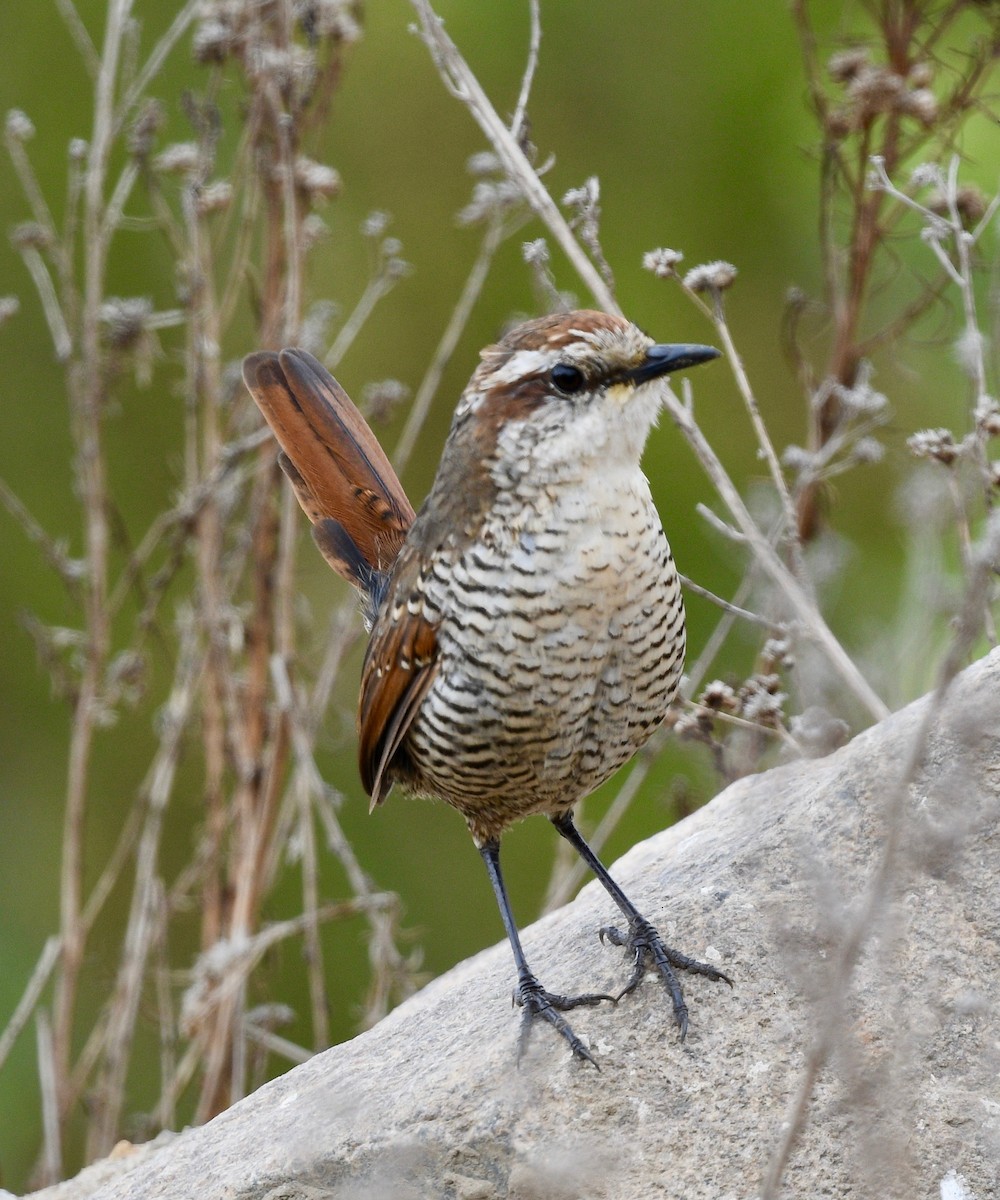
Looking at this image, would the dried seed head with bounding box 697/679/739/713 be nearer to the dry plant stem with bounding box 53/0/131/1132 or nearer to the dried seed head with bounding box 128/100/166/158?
the dry plant stem with bounding box 53/0/131/1132

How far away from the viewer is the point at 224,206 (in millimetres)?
4113

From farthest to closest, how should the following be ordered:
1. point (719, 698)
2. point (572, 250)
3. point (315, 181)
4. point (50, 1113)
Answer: point (315, 181), point (50, 1113), point (719, 698), point (572, 250)

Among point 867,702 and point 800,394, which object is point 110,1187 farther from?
point 800,394

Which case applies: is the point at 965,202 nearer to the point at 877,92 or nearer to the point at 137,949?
the point at 877,92

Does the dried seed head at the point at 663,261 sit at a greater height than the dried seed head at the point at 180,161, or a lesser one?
lesser

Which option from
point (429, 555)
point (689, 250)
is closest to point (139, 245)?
point (689, 250)

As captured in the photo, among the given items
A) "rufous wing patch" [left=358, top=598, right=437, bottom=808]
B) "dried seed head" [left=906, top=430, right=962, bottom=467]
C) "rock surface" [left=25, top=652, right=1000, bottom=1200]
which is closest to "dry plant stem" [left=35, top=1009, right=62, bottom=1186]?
"rock surface" [left=25, top=652, right=1000, bottom=1200]

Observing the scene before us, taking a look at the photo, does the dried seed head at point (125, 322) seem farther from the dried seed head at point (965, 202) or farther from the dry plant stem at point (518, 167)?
the dried seed head at point (965, 202)

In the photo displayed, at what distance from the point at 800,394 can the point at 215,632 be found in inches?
118

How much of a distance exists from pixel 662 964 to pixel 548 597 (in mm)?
668

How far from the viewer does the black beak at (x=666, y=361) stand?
2.64 meters

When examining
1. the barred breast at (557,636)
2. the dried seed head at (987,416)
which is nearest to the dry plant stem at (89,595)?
the barred breast at (557,636)

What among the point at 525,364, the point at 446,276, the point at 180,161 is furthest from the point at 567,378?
the point at 446,276

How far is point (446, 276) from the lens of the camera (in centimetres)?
665
